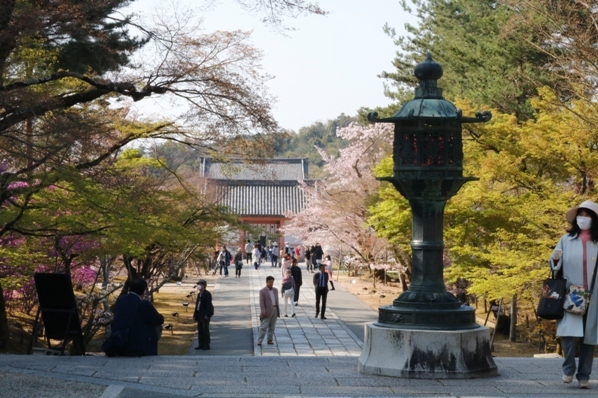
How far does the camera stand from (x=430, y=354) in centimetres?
848

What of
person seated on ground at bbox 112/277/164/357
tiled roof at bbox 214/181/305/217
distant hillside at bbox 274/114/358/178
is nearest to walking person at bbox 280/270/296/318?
person seated on ground at bbox 112/277/164/357

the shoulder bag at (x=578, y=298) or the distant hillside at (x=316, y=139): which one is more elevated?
the distant hillside at (x=316, y=139)

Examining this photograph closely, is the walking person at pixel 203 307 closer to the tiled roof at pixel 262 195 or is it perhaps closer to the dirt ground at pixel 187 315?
the dirt ground at pixel 187 315

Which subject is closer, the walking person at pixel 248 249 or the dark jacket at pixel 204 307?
the dark jacket at pixel 204 307

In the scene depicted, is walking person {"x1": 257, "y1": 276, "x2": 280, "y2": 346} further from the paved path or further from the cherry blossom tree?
the cherry blossom tree

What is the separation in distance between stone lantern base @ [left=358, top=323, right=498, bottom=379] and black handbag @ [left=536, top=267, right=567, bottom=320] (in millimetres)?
892

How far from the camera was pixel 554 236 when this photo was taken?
19.5 m

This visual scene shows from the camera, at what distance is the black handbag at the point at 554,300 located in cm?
785

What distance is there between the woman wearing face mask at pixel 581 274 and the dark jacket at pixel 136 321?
193 inches

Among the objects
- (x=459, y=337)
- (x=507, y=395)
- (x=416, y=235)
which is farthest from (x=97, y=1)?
(x=507, y=395)

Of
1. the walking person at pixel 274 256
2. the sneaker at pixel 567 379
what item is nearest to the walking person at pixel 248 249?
the walking person at pixel 274 256

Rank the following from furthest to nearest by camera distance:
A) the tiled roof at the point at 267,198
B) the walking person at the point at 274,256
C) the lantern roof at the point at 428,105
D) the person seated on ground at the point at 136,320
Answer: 1. the tiled roof at the point at 267,198
2. the walking person at the point at 274,256
3. the person seated on ground at the point at 136,320
4. the lantern roof at the point at 428,105

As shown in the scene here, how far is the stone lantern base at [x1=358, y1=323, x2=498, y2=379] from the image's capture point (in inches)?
333

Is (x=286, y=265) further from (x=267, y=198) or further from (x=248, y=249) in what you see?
(x=267, y=198)
